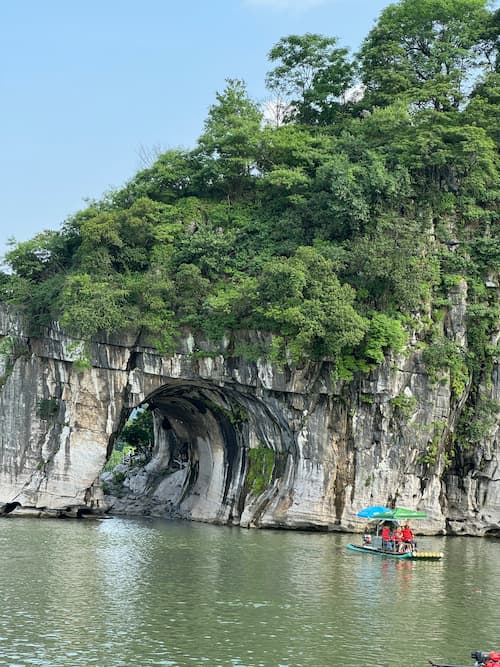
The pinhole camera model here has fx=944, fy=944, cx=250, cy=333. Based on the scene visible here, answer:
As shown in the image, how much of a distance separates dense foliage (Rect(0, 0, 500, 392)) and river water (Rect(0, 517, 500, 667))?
7593 mm

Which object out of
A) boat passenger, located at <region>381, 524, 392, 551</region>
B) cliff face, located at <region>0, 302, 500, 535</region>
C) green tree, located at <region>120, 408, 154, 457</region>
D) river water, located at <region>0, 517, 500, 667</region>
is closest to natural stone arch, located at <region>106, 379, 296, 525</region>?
cliff face, located at <region>0, 302, 500, 535</region>

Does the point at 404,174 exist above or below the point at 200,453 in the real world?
above

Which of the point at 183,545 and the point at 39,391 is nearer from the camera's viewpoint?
the point at 183,545

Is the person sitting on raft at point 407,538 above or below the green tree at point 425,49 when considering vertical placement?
below

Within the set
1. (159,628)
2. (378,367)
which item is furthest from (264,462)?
(159,628)

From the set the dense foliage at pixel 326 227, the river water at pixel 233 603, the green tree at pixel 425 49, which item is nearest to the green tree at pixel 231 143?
the dense foliage at pixel 326 227

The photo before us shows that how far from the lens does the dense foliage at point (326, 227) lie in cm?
→ 3102

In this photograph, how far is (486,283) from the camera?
33000 mm

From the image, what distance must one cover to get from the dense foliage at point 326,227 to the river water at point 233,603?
299 inches

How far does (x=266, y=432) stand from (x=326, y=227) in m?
7.53

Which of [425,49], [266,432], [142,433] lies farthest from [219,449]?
[425,49]

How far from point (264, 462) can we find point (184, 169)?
11.5 metres

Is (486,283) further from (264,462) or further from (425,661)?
(425,661)

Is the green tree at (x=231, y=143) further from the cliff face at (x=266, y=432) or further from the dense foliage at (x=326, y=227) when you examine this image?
the cliff face at (x=266, y=432)
